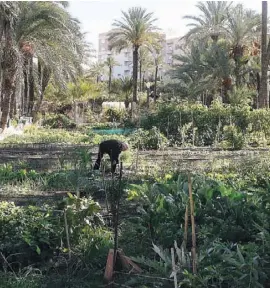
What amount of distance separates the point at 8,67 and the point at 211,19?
19500mm

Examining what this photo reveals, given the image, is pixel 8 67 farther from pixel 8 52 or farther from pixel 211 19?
pixel 211 19

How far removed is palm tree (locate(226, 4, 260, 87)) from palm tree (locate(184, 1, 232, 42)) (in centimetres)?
197

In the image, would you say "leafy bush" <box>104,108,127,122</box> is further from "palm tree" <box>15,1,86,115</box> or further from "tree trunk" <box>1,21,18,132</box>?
"tree trunk" <box>1,21,18,132</box>

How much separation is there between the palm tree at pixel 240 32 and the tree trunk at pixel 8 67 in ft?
50.5

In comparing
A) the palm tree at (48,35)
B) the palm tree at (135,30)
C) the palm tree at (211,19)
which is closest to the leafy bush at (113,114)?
the palm tree at (135,30)

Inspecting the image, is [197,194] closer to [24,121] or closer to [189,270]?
[189,270]

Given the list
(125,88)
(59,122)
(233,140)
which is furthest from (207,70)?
(125,88)

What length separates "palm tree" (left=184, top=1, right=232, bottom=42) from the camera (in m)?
35.3

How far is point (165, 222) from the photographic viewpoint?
4652 millimetres

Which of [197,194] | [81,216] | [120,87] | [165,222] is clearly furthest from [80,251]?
[120,87]

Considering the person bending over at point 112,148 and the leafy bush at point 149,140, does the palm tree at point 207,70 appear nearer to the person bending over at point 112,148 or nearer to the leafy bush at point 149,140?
the leafy bush at point 149,140

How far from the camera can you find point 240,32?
3125 cm

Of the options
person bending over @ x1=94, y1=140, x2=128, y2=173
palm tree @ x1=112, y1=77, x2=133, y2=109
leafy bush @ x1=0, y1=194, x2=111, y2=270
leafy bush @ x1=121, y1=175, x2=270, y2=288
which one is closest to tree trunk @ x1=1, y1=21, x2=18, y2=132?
person bending over @ x1=94, y1=140, x2=128, y2=173

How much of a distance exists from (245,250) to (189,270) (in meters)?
0.51
